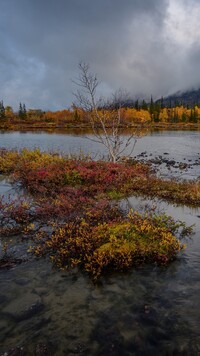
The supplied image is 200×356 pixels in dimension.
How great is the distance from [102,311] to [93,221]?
419 cm

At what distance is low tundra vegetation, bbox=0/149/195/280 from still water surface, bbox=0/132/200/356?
453mm

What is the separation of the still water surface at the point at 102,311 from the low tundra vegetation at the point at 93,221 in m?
0.45

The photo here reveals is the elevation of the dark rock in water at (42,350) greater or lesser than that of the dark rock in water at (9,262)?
lesser

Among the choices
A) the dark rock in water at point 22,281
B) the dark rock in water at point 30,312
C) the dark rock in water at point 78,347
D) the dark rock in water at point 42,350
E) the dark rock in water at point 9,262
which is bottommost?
the dark rock in water at point 78,347

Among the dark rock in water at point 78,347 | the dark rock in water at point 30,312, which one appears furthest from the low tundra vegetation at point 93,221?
the dark rock in water at point 78,347

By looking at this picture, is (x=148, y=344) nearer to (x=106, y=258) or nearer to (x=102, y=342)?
(x=102, y=342)

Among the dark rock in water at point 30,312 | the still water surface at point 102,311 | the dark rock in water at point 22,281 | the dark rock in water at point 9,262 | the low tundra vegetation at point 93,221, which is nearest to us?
the still water surface at point 102,311

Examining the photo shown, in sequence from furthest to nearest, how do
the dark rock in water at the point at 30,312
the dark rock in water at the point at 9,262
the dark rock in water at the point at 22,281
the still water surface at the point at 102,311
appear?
the dark rock in water at the point at 9,262
the dark rock in water at the point at 22,281
the dark rock in water at the point at 30,312
the still water surface at the point at 102,311

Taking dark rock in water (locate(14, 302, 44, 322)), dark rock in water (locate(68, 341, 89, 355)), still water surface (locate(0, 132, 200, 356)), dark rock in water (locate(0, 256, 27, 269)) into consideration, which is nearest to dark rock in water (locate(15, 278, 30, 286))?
still water surface (locate(0, 132, 200, 356))

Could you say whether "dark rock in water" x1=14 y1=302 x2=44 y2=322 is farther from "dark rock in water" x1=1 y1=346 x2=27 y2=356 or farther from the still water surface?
"dark rock in water" x1=1 y1=346 x2=27 y2=356

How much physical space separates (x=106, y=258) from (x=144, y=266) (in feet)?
3.58

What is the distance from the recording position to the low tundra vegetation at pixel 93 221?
7652 millimetres

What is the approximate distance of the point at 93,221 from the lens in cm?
981

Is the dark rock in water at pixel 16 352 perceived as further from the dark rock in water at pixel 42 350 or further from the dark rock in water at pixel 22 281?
the dark rock in water at pixel 22 281
